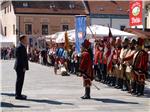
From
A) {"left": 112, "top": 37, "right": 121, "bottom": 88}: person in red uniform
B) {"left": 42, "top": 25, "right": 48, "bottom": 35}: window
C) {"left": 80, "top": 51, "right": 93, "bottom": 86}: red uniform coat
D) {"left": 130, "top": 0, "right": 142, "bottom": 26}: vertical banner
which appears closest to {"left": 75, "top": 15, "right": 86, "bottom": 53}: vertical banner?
{"left": 130, "top": 0, "right": 142, "bottom": 26}: vertical banner

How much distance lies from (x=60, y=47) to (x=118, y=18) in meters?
43.4

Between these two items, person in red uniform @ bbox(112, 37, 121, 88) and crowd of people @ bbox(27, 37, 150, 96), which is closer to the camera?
crowd of people @ bbox(27, 37, 150, 96)

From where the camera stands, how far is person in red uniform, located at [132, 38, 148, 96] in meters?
13.8

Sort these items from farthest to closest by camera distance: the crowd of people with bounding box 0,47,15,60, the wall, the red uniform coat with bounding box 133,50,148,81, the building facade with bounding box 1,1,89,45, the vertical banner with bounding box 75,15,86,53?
the wall < the building facade with bounding box 1,1,89,45 < the crowd of people with bounding box 0,47,15,60 < the vertical banner with bounding box 75,15,86,53 < the red uniform coat with bounding box 133,50,148,81

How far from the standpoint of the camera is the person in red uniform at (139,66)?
13.8 meters

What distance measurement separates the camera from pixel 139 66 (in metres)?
13.9

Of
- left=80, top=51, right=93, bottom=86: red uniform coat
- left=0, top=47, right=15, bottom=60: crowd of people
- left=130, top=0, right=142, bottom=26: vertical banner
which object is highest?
left=130, top=0, right=142, bottom=26: vertical banner

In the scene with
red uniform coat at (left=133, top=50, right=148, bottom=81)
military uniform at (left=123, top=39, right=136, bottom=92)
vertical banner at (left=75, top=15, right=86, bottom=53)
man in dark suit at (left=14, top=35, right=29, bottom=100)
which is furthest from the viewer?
vertical banner at (left=75, top=15, right=86, bottom=53)

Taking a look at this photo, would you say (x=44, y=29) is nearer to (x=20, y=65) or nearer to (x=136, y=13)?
(x=136, y=13)

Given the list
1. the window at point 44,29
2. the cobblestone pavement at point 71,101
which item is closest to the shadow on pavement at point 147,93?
the cobblestone pavement at point 71,101

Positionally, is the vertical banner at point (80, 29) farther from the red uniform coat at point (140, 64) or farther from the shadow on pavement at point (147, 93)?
the red uniform coat at point (140, 64)

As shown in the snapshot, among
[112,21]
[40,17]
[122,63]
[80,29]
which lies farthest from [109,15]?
[122,63]

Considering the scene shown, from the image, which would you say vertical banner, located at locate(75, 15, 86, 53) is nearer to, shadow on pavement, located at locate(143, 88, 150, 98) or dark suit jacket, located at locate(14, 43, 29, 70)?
shadow on pavement, located at locate(143, 88, 150, 98)

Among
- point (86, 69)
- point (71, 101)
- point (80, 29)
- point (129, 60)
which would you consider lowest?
point (71, 101)
